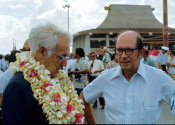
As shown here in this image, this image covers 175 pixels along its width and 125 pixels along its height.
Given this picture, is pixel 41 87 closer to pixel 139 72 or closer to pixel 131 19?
pixel 139 72

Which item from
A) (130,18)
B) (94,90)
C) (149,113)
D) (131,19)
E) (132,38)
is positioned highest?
(130,18)

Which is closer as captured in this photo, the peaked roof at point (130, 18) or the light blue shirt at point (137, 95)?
the light blue shirt at point (137, 95)

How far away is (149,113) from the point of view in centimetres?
237

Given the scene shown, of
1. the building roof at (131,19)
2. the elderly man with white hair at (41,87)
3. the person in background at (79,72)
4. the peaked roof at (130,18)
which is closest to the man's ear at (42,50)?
the elderly man with white hair at (41,87)

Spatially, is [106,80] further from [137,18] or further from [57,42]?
[137,18]

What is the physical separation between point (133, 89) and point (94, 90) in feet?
1.61

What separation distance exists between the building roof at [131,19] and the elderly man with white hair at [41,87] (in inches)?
1630

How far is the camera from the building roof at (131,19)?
46.3 m

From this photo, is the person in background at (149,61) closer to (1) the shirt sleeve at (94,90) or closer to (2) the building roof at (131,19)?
(1) the shirt sleeve at (94,90)

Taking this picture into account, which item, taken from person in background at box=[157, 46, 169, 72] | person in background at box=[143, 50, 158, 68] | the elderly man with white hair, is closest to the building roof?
person in background at box=[157, 46, 169, 72]

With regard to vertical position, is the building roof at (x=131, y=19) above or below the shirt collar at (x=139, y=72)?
above

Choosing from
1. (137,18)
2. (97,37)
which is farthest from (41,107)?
(137,18)

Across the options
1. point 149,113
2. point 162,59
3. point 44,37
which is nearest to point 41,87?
point 44,37

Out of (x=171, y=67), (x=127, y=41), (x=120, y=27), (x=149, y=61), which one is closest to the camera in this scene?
(x=127, y=41)
